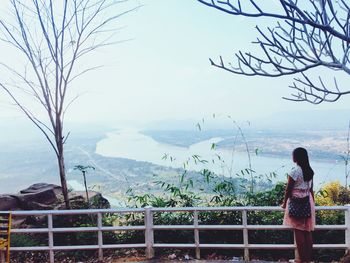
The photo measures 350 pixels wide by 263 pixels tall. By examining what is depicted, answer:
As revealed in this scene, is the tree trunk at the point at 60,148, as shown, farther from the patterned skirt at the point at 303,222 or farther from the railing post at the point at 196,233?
the patterned skirt at the point at 303,222

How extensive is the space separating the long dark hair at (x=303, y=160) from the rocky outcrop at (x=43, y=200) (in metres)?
4.64

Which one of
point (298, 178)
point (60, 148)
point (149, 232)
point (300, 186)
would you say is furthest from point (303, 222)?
point (60, 148)

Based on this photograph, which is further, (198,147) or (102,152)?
(102,152)

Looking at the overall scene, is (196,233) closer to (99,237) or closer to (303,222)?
(99,237)

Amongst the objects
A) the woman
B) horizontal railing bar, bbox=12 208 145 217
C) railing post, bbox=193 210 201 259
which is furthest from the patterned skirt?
horizontal railing bar, bbox=12 208 145 217

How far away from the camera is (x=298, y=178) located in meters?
5.39

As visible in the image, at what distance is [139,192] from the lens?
8.45 m

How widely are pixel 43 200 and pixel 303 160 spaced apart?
A: 571 centimetres

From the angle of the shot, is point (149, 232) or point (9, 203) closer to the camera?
point (149, 232)

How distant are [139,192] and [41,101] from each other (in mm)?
2556

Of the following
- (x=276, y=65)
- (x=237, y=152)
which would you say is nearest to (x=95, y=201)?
(x=237, y=152)

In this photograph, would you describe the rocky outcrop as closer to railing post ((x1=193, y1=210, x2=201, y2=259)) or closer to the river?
the river

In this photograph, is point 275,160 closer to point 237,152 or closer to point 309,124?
point 237,152

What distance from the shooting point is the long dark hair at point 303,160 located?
5359mm
